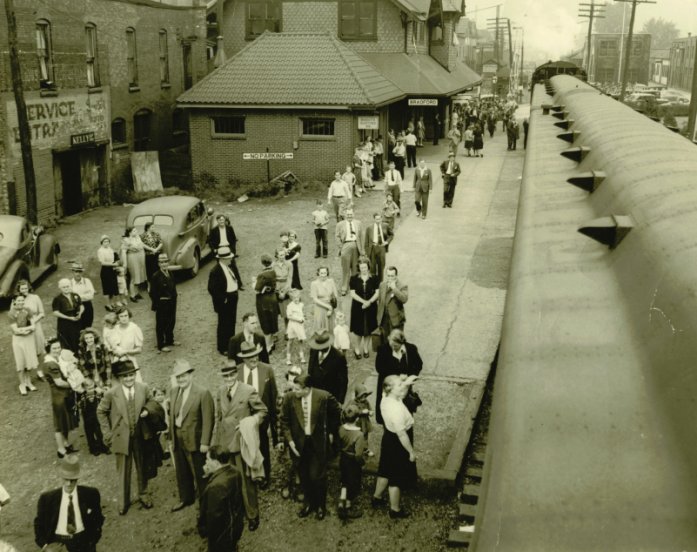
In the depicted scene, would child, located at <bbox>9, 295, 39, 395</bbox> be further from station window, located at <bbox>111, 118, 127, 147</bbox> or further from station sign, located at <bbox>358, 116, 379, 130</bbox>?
station window, located at <bbox>111, 118, 127, 147</bbox>

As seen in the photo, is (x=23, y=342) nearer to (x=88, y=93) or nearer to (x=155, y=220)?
(x=155, y=220)

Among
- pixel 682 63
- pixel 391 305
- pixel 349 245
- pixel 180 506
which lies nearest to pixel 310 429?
pixel 180 506

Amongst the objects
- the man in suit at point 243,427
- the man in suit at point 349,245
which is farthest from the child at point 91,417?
the man in suit at point 349,245

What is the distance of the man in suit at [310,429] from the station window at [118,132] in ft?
76.4

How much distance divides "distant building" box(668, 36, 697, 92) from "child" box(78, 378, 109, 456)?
9269 cm

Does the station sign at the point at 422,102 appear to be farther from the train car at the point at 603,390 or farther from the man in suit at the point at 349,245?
the train car at the point at 603,390

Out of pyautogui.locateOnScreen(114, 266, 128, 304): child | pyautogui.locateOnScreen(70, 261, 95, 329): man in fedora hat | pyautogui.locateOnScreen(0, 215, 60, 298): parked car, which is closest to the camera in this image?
pyautogui.locateOnScreen(70, 261, 95, 329): man in fedora hat

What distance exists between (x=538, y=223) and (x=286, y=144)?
23.0 m

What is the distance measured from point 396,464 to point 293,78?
77.0 ft

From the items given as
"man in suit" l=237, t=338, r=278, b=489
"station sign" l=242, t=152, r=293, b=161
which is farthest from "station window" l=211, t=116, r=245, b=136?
"man in suit" l=237, t=338, r=278, b=489

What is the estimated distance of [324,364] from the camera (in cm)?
915

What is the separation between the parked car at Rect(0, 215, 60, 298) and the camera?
52.1 feet

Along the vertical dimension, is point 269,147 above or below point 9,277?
above

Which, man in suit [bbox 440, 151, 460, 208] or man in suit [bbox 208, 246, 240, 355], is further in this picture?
man in suit [bbox 440, 151, 460, 208]
